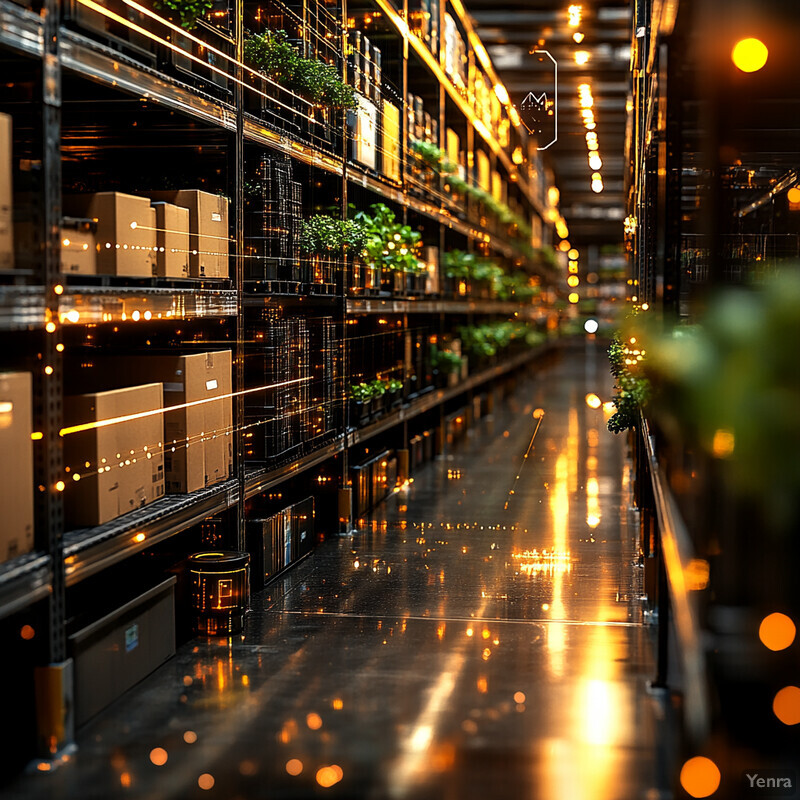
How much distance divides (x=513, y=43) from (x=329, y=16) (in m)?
7.95

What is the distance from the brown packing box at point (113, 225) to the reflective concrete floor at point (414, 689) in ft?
5.25

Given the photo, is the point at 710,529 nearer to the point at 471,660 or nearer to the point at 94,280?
the point at 471,660

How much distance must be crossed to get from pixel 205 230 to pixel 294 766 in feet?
8.26

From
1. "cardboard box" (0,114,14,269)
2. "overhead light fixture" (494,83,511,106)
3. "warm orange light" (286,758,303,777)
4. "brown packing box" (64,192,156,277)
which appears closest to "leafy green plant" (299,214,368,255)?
"brown packing box" (64,192,156,277)

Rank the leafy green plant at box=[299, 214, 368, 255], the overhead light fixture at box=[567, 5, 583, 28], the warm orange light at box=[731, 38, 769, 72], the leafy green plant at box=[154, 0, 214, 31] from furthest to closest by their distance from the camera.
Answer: the overhead light fixture at box=[567, 5, 583, 28] < the leafy green plant at box=[299, 214, 368, 255] < the leafy green plant at box=[154, 0, 214, 31] < the warm orange light at box=[731, 38, 769, 72]

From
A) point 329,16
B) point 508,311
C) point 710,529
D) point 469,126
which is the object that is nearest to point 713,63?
point 710,529

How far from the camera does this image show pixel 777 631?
2.33 m

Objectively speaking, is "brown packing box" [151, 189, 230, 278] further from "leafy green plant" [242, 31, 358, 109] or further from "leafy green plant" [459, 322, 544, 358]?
"leafy green plant" [459, 322, 544, 358]

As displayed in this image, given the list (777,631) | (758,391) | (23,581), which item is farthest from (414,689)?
(758,391)

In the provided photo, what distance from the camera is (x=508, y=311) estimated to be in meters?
18.3

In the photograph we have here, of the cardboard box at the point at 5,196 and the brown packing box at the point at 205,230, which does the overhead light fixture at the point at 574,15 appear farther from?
the cardboard box at the point at 5,196

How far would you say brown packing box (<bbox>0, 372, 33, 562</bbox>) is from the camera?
3.21 metres

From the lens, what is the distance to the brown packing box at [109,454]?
386cm

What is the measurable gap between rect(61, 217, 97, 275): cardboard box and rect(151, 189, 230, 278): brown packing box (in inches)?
32.4
